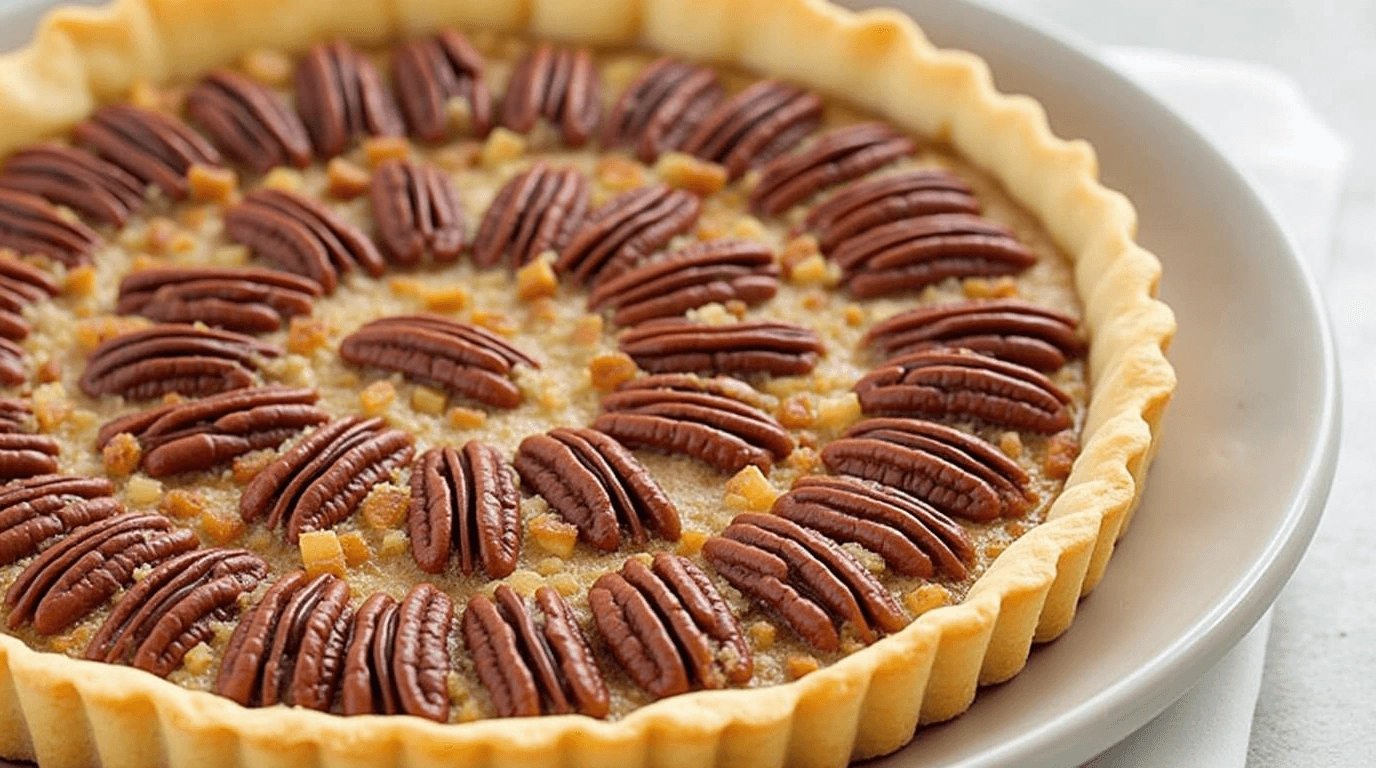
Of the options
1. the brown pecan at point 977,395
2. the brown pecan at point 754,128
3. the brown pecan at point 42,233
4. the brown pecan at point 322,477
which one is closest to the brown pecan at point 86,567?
the brown pecan at point 322,477

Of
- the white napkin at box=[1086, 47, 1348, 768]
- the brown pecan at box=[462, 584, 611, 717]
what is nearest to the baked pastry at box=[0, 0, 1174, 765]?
the brown pecan at box=[462, 584, 611, 717]

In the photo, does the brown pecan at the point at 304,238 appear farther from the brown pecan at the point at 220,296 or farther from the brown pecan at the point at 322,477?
the brown pecan at the point at 322,477

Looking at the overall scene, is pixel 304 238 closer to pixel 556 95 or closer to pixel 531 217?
pixel 531 217

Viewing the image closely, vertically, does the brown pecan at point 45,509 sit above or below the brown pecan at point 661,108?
below

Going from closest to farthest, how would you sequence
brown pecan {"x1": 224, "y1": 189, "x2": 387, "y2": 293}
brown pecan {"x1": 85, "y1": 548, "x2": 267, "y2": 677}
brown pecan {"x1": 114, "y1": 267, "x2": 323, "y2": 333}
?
brown pecan {"x1": 85, "y1": 548, "x2": 267, "y2": 677}, brown pecan {"x1": 114, "y1": 267, "x2": 323, "y2": 333}, brown pecan {"x1": 224, "y1": 189, "x2": 387, "y2": 293}

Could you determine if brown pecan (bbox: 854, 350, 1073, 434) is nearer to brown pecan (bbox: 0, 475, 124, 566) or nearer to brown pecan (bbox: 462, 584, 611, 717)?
brown pecan (bbox: 462, 584, 611, 717)

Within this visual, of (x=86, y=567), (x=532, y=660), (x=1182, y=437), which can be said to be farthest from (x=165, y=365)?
(x=1182, y=437)

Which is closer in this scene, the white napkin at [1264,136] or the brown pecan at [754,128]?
the brown pecan at [754,128]
